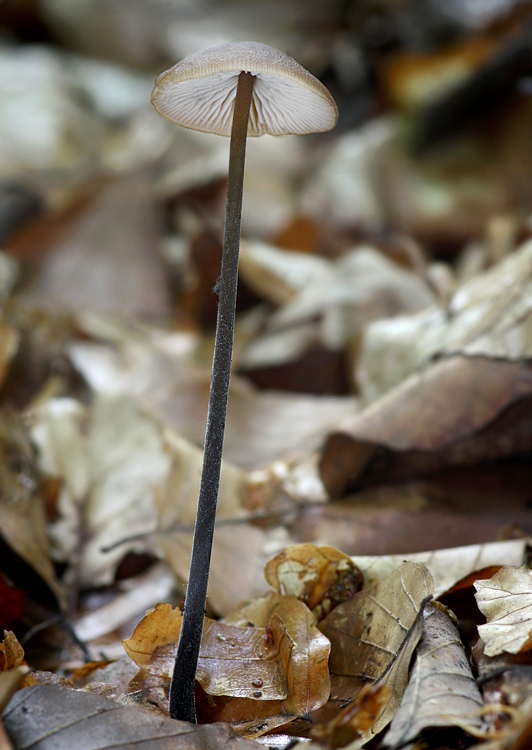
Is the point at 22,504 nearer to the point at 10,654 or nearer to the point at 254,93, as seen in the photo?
the point at 10,654

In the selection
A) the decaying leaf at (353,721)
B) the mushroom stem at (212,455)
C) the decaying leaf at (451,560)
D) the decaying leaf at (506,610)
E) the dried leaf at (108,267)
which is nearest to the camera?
the decaying leaf at (353,721)

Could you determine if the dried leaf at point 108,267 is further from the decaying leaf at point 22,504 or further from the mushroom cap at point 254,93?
the mushroom cap at point 254,93

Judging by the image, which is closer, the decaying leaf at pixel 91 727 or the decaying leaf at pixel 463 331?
the decaying leaf at pixel 91 727

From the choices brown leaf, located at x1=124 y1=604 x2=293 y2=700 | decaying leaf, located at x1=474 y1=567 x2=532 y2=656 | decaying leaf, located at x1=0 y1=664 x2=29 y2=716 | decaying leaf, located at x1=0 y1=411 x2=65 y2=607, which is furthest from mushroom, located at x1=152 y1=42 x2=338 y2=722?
decaying leaf, located at x1=0 y1=411 x2=65 y2=607

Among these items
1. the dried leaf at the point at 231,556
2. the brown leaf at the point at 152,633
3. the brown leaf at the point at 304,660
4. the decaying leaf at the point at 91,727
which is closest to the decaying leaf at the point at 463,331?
the dried leaf at the point at 231,556

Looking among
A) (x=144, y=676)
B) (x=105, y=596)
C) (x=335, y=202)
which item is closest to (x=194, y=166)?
(x=335, y=202)

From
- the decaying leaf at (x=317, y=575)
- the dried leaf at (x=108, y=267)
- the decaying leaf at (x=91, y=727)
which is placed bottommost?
the decaying leaf at (x=91, y=727)

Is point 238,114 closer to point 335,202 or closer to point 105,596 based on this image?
point 105,596
